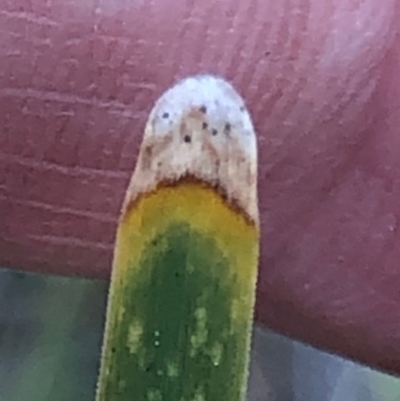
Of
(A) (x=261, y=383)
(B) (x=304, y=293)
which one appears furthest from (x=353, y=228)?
(A) (x=261, y=383)

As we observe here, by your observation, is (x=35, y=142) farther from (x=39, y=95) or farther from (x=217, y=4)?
(x=217, y=4)

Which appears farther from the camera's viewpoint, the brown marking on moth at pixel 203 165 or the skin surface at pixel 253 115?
the skin surface at pixel 253 115

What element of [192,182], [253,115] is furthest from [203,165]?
[253,115]

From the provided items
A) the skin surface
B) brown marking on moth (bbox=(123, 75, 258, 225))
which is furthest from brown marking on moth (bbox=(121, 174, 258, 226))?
the skin surface

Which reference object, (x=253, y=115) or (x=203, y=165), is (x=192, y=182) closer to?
(x=203, y=165)

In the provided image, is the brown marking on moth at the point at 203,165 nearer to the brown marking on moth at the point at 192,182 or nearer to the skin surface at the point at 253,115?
the brown marking on moth at the point at 192,182

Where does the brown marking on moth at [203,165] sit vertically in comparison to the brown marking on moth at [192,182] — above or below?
above

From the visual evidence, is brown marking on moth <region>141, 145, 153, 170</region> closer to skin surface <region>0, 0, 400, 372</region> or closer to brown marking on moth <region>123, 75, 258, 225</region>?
brown marking on moth <region>123, 75, 258, 225</region>

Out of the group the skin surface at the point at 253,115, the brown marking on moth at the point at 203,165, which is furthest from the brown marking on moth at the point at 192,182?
the skin surface at the point at 253,115

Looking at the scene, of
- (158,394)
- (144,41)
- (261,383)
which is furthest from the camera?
(261,383)
